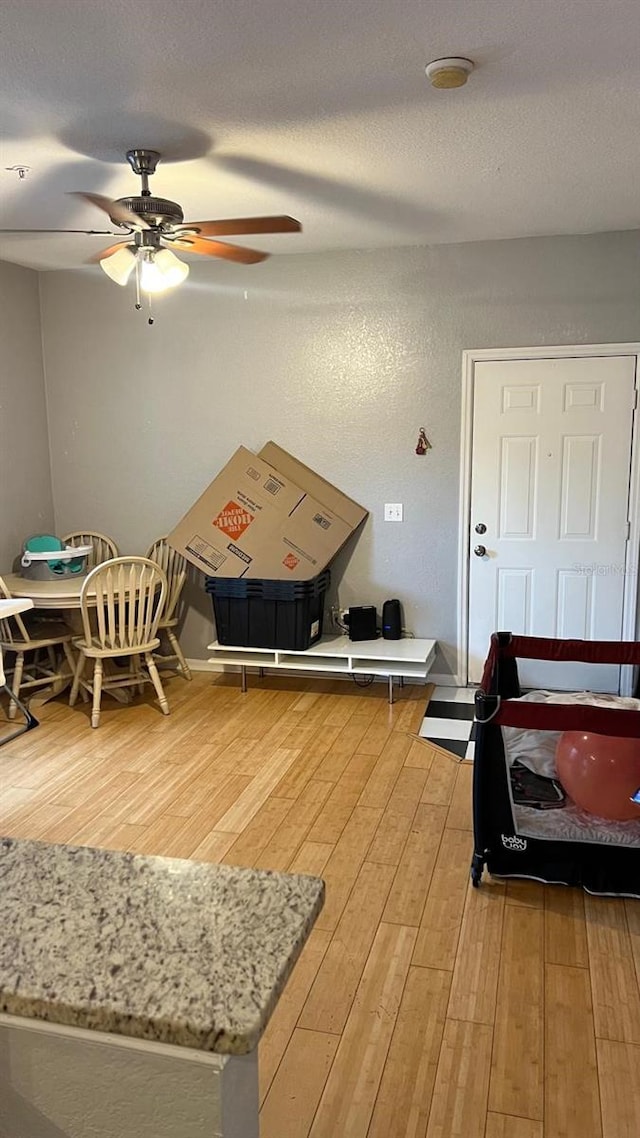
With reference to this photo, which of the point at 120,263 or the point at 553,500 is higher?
the point at 120,263

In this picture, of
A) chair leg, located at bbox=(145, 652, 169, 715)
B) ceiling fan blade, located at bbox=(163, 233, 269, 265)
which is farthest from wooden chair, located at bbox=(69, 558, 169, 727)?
ceiling fan blade, located at bbox=(163, 233, 269, 265)

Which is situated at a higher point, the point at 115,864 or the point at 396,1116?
the point at 115,864

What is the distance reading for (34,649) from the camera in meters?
4.73

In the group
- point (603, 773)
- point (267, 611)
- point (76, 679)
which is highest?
point (267, 611)

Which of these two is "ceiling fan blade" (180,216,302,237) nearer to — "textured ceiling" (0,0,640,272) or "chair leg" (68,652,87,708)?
"textured ceiling" (0,0,640,272)

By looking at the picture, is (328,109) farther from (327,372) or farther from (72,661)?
(72,661)

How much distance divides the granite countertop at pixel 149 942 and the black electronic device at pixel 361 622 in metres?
3.77

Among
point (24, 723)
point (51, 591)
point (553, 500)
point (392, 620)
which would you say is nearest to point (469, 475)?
point (553, 500)

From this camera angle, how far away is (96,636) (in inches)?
182

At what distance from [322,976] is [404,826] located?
933 millimetres

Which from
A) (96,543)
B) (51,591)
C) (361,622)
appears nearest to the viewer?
(51,591)

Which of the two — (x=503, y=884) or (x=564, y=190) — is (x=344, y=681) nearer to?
(x=503, y=884)

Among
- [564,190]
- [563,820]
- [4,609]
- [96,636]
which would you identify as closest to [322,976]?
[563,820]

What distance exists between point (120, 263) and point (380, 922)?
257cm
